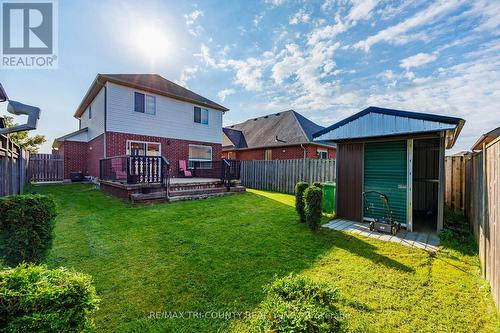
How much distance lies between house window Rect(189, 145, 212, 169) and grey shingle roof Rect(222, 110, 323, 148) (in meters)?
5.08

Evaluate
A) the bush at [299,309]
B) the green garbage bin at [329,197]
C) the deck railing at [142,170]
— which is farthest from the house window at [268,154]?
the bush at [299,309]

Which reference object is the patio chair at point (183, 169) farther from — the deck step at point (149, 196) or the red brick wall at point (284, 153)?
the red brick wall at point (284, 153)

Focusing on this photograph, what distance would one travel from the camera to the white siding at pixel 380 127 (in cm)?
490

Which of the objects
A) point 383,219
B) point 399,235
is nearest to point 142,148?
point 383,219

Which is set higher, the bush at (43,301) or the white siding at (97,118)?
the white siding at (97,118)

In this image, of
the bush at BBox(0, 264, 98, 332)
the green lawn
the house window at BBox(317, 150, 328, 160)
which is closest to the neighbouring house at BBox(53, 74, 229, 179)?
the green lawn

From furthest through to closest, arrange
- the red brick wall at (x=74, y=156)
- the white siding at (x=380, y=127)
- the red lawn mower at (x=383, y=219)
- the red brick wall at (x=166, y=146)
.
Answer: the red brick wall at (x=74, y=156), the red brick wall at (x=166, y=146), the red lawn mower at (x=383, y=219), the white siding at (x=380, y=127)

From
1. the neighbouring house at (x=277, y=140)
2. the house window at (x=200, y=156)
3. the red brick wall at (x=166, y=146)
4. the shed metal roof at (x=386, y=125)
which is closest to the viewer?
the shed metal roof at (x=386, y=125)

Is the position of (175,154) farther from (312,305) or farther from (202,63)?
(312,305)

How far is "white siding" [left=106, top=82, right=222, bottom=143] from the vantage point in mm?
11148

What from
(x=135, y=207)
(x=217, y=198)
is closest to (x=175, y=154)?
(x=217, y=198)

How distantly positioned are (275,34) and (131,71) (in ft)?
31.3

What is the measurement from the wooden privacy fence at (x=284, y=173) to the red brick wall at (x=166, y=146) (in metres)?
3.41

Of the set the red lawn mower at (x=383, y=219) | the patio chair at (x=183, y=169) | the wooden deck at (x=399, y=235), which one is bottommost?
the wooden deck at (x=399, y=235)
